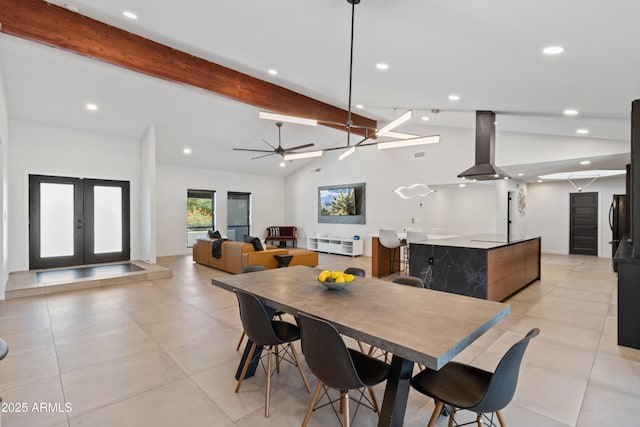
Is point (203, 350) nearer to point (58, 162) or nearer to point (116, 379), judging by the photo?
point (116, 379)

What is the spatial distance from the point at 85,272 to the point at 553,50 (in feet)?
26.8

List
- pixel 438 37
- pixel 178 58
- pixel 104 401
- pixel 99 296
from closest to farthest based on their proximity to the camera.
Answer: pixel 104 401 < pixel 438 37 < pixel 178 58 < pixel 99 296

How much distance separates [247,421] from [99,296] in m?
4.33

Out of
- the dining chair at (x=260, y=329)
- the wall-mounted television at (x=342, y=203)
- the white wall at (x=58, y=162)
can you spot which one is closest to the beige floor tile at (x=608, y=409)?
the dining chair at (x=260, y=329)

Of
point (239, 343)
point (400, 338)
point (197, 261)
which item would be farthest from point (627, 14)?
point (197, 261)

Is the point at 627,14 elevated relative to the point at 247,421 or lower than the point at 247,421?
elevated

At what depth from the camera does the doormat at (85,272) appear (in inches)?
231

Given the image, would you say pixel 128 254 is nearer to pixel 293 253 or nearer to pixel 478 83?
pixel 293 253

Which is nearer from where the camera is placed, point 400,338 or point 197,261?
point 400,338

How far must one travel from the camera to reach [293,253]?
22.6ft

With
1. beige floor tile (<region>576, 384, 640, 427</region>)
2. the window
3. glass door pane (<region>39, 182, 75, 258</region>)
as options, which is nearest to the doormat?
glass door pane (<region>39, 182, 75, 258</region>)

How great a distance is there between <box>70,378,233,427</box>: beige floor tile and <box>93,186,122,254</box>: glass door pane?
6.57 m

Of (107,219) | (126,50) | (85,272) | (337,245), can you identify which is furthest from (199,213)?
(126,50)

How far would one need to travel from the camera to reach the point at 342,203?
10383 mm
